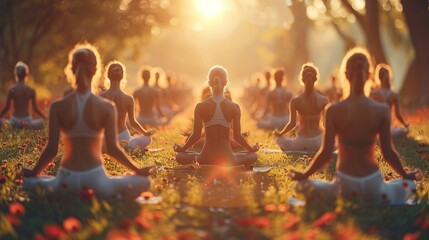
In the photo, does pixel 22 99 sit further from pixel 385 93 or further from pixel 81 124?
pixel 81 124

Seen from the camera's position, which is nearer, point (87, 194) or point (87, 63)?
point (87, 194)

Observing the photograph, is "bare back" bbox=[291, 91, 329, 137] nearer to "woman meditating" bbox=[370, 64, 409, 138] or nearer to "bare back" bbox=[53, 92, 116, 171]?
"woman meditating" bbox=[370, 64, 409, 138]

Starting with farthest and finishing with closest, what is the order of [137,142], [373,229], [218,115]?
[137,142] < [218,115] < [373,229]

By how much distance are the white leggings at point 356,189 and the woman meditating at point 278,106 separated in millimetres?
10841

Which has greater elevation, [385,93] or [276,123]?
[385,93]

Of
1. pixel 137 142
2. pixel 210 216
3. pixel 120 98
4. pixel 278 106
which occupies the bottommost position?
pixel 210 216

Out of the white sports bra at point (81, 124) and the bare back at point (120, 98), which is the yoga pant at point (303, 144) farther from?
the white sports bra at point (81, 124)

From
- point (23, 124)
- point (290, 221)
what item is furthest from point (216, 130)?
point (23, 124)

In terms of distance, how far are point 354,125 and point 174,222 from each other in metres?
2.38

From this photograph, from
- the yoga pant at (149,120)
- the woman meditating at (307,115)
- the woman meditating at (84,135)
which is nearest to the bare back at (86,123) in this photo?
the woman meditating at (84,135)

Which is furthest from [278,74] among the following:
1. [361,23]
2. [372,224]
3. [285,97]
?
[361,23]

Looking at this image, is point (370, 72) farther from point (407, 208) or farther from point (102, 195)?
point (102, 195)

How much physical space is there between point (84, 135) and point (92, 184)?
0.55m

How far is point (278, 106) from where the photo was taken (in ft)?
63.0
